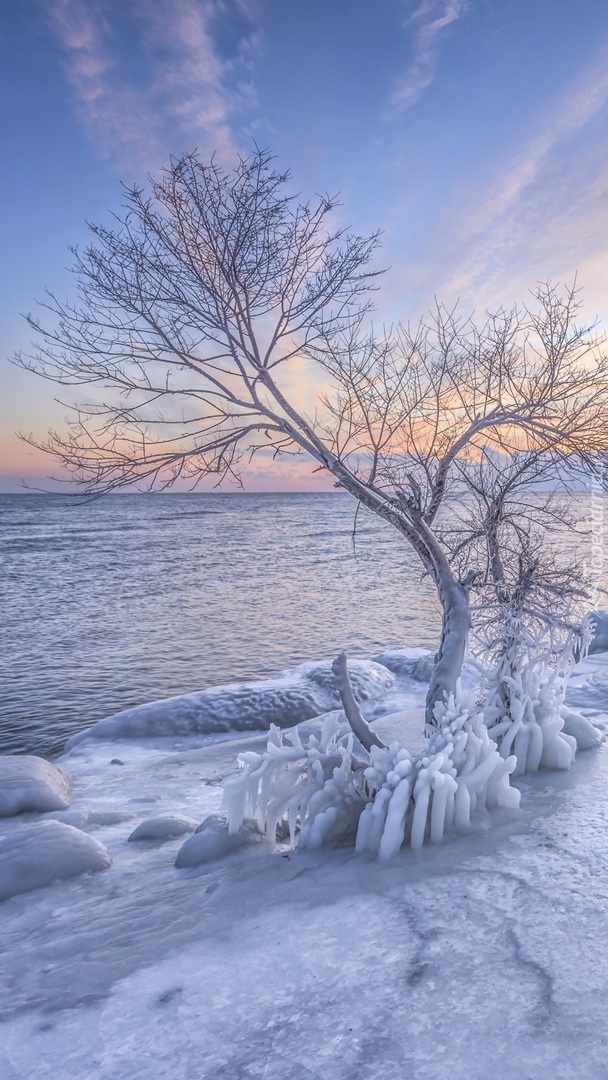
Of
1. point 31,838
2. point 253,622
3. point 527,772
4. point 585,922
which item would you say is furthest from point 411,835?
point 253,622

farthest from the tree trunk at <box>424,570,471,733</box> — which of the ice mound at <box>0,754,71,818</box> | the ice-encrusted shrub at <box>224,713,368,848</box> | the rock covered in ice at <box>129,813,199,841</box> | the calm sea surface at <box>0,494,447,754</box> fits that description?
the ice mound at <box>0,754,71,818</box>

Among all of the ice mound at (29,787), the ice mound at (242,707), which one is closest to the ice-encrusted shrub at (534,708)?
the ice mound at (29,787)

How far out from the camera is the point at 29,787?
21.6ft

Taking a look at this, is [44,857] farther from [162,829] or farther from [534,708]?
[534,708]

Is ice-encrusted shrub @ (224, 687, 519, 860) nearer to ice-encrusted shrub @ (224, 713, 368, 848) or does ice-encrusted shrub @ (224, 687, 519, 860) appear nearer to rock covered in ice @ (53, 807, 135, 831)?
ice-encrusted shrub @ (224, 713, 368, 848)

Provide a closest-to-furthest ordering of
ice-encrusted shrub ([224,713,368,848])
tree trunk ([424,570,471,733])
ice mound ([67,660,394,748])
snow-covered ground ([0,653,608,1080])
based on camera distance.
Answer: snow-covered ground ([0,653,608,1080]), ice-encrusted shrub ([224,713,368,848]), tree trunk ([424,570,471,733]), ice mound ([67,660,394,748])

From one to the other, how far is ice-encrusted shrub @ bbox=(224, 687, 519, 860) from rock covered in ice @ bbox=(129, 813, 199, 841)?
105 cm

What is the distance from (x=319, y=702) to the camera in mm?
10742

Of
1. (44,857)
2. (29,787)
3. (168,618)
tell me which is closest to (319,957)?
(44,857)

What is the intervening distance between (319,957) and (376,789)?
4.56 ft

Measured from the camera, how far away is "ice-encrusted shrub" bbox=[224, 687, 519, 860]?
12.8 feet

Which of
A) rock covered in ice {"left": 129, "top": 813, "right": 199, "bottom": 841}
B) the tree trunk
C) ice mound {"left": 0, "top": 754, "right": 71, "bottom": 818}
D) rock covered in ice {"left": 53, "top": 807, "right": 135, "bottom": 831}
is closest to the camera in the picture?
rock covered in ice {"left": 129, "top": 813, "right": 199, "bottom": 841}

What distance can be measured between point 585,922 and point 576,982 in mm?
489

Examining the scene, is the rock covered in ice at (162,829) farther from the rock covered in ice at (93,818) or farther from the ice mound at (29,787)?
the ice mound at (29,787)
